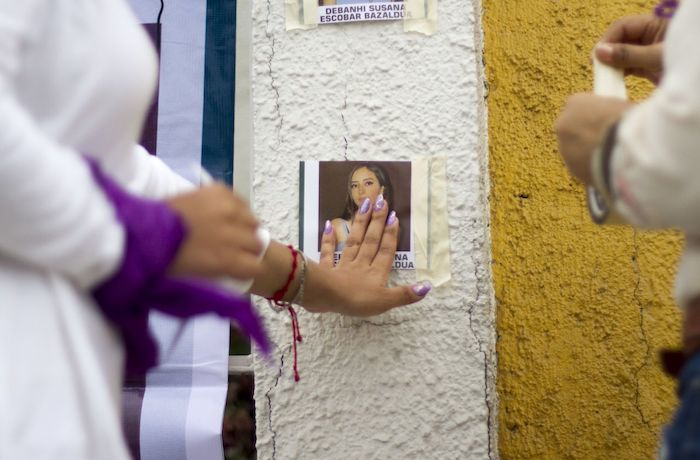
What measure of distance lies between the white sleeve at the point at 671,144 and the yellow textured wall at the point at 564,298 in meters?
0.95

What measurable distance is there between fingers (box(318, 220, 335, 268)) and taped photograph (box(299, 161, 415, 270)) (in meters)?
Answer: 0.02

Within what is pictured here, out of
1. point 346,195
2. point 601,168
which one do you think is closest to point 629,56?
point 601,168

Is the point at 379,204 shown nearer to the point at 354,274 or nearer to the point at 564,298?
the point at 354,274

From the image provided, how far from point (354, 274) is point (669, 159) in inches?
38.0

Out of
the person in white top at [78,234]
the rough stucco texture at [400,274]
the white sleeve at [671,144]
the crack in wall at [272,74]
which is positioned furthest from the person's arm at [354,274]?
the white sleeve at [671,144]

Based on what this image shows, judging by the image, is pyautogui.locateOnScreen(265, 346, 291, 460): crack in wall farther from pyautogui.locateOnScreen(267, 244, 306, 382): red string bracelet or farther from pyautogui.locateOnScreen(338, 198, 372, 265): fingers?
pyautogui.locateOnScreen(338, 198, 372, 265): fingers

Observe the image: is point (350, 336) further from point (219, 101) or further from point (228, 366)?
point (219, 101)

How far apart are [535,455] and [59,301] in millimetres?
1320

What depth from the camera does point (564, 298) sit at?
182 centimetres

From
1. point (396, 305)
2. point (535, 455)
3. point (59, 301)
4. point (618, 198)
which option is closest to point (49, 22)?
point (59, 301)

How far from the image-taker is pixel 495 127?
1.89m

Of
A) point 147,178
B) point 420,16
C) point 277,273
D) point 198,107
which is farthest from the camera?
point 198,107

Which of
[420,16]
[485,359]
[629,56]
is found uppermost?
[420,16]

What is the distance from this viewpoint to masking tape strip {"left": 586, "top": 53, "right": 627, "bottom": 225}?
0.99 meters
